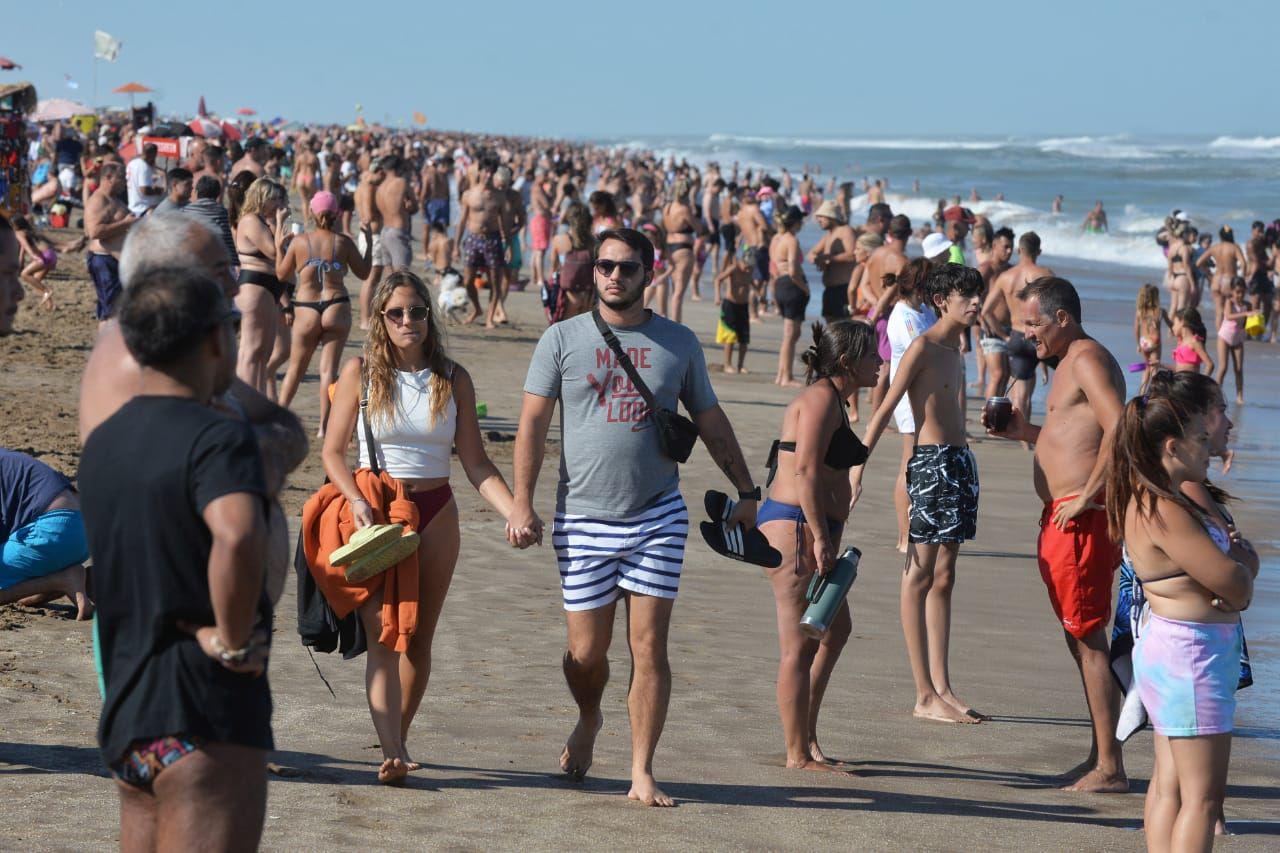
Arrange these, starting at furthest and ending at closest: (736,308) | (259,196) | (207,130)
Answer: (207,130), (736,308), (259,196)

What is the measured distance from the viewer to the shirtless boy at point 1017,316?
1238cm

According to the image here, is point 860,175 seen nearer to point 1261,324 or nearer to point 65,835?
point 1261,324

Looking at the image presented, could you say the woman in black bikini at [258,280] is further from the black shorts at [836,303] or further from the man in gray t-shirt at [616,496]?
the black shorts at [836,303]

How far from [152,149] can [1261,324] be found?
44.1 feet

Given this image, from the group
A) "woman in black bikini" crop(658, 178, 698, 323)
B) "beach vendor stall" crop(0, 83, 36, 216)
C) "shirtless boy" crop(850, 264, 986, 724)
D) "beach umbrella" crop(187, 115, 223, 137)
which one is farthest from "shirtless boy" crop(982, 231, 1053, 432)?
"beach umbrella" crop(187, 115, 223, 137)

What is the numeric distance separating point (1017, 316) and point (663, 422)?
7.80 metres

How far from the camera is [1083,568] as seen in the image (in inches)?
208

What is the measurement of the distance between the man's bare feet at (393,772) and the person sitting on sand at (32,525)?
1938mm

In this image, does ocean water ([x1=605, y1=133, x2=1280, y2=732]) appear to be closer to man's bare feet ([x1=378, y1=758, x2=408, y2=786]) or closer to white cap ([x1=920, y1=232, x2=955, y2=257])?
white cap ([x1=920, y1=232, x2=955, y2=257])

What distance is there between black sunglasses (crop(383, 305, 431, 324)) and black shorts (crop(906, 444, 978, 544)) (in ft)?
7.28

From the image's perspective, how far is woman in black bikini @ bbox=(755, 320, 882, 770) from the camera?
5094 millimetres

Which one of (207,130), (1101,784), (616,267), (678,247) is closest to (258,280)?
(616,267)

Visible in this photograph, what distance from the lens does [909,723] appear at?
598 centimetres

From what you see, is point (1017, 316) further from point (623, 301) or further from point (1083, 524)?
point (623, 301)
